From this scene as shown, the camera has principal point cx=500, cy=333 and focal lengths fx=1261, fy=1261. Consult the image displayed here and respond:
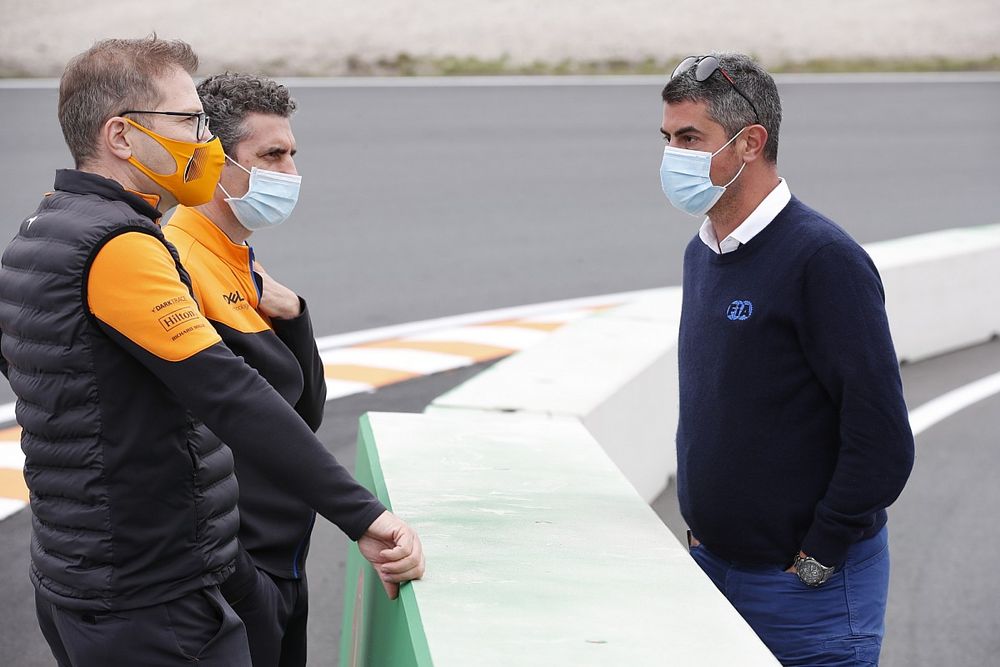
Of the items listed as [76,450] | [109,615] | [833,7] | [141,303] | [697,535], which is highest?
[141,303]

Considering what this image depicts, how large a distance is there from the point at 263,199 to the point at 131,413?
3.99 feet

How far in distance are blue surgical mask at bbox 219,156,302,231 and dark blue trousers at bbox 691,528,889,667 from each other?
5.75ft

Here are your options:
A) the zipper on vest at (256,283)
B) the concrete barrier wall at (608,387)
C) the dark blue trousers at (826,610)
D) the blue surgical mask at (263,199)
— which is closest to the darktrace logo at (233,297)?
the zipper on vest at (256,283)

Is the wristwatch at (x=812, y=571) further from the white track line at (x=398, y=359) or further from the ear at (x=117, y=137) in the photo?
the white track line at (x=398, y=359)

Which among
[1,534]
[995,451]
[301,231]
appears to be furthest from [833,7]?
[1,534]

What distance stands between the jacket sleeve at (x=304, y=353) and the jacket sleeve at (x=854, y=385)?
1405mm

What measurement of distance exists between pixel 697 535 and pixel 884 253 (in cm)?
→ 608

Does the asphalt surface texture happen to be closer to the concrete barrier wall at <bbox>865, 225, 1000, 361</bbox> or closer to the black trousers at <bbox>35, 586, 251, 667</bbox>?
the concrete barrier wall at <bbox>865, 225, 1000, 361</bbox>

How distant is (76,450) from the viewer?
105 inches

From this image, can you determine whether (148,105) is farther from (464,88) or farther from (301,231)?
(464,88)

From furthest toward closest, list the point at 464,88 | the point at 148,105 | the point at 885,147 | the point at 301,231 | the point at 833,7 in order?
the point at 833,7 → the point at 464,88 → the point at 885,147 → the point at 301,231 → the point at 148,105

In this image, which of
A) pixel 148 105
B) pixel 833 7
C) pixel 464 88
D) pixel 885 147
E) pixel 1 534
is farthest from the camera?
pixel 833 7

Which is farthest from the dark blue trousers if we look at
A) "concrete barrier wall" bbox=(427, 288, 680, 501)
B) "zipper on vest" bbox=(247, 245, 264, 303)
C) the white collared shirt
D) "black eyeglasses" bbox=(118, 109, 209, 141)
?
"concrete barrier wall" bbox=(427, 288, 680, 501)

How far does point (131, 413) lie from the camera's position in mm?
2676
